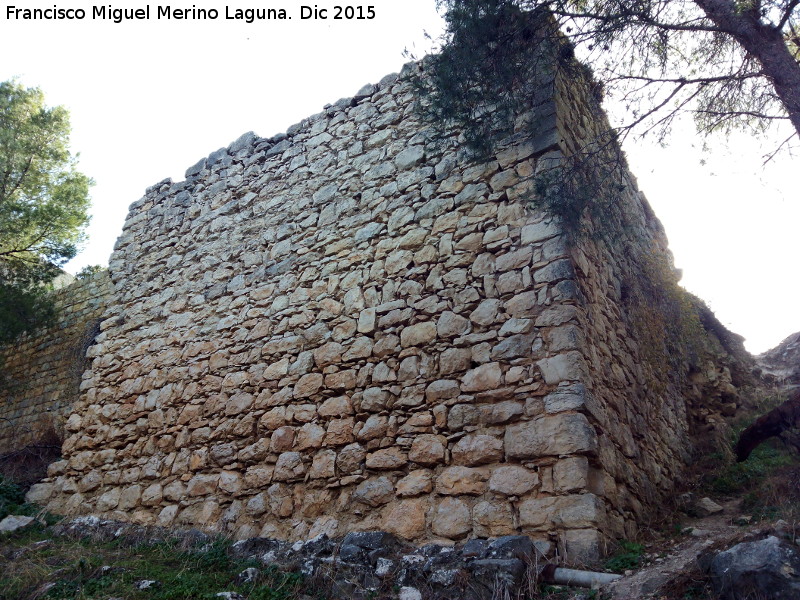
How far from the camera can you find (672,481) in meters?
5.84

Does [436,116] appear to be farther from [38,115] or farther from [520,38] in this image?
[38,115]

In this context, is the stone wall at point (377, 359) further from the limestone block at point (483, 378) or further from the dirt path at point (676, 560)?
the dirt path at point (676, 560)

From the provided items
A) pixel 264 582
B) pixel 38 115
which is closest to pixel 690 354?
pixel 264 582

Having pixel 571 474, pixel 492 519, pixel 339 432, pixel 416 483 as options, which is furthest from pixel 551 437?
pixel 339 432

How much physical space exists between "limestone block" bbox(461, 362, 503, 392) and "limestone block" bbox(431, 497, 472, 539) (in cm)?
82

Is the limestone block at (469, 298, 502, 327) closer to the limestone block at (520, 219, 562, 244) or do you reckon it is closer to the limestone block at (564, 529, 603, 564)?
the limestone block at (520, 219, 562, 244)

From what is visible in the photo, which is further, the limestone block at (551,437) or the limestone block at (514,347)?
the limestone block at (514,347)

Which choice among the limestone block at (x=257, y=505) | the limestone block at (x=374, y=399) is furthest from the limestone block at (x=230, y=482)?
the limestone block at (x=374, y=399)

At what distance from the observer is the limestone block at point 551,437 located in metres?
4.17

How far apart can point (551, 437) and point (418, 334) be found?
144cm

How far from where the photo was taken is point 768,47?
4957 mm

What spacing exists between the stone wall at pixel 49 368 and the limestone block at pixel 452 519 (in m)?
6.26

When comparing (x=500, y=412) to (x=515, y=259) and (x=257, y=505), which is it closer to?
(x=515, y=259)

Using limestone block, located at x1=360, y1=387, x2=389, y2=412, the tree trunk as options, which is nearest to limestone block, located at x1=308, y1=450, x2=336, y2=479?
limestone block, located at x1=360, y1=387, x2=389, y2=412
